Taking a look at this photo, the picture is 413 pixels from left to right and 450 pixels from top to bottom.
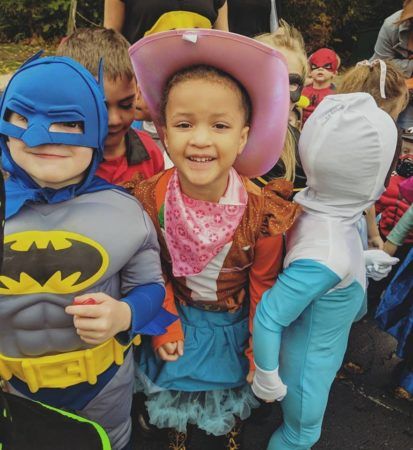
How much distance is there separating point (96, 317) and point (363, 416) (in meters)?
1.64

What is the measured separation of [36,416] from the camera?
108cm

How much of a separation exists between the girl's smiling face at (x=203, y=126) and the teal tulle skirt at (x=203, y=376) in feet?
1.89

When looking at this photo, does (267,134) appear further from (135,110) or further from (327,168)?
(135,110)

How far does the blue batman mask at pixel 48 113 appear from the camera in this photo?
131 cm

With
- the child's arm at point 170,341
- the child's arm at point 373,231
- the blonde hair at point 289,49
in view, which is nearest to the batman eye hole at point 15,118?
the child's arm at point 170,341

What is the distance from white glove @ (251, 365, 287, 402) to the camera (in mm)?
1646

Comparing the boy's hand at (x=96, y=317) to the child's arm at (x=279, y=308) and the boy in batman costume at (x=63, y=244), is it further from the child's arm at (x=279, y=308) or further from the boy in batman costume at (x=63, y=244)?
the child's arm at (x=279, y=308)

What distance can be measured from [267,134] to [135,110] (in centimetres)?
59

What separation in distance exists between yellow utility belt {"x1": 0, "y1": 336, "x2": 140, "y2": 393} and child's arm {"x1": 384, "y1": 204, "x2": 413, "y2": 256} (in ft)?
4.87

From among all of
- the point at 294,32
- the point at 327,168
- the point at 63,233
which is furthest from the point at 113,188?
the point at 294,32

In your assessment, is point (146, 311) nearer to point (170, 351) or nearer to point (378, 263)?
point (170, 351)

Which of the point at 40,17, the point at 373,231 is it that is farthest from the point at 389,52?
the point at 40,17

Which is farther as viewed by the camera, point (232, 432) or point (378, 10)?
point (378, 10)

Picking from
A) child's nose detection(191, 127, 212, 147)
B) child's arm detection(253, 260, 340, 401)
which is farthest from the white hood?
child's nose detection(191, 127, 212, 147)
